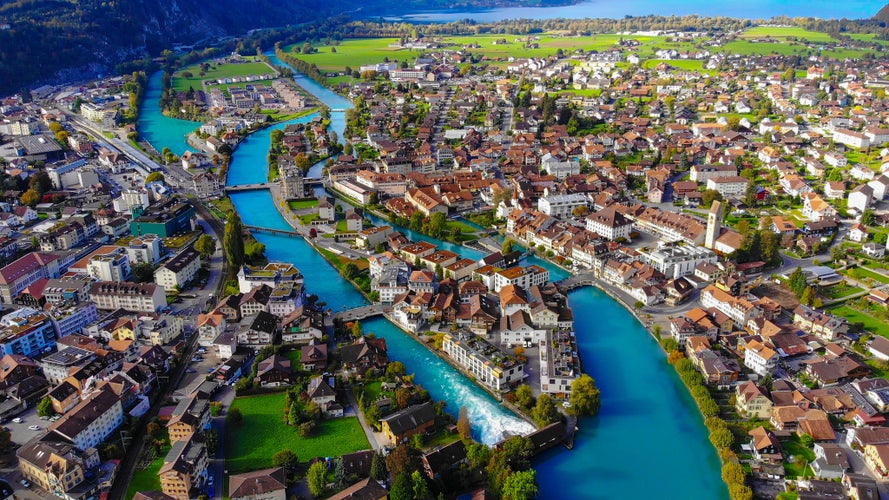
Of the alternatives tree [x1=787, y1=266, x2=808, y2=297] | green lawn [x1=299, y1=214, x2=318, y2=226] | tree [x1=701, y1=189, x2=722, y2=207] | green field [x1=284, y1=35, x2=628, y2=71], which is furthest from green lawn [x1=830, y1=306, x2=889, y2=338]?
green field [x1=284, y1=35, x2=628, y2=71]

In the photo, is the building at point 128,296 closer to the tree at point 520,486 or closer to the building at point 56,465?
the building at point 56,465

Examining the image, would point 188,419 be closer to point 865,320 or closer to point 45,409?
point 45,409

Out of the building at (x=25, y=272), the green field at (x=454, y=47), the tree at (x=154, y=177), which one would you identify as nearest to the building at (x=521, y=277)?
the building at (x=25, y=272)

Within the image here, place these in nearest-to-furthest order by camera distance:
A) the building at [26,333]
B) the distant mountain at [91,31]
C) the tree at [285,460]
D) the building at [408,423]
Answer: the tree at [285,460], the building at [408,423], the building at [26,333], the distant mountain at [91,31]

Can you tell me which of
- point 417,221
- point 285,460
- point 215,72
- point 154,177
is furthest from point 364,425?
point 215,72

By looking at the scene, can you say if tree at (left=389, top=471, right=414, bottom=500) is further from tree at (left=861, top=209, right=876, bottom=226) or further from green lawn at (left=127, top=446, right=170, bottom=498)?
tree at (left=861, top=209, right=876, bottom=226)
